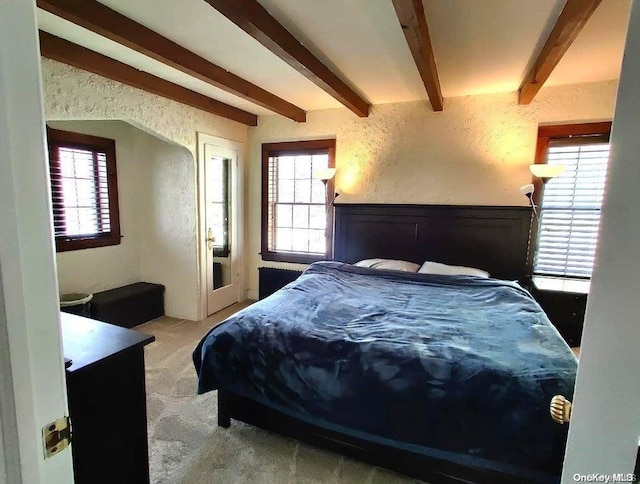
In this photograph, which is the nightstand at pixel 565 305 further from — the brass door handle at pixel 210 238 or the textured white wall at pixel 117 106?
the textured white wall at pixel 117 106

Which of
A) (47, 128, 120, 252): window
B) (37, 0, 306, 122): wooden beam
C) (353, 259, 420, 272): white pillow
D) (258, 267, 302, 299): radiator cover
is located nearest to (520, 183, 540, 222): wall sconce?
(353, 259, 420, 272): white pillow

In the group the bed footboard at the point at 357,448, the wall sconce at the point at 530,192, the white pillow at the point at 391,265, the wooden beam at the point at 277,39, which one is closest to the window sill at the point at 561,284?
the wall sconce at the point at 530,192

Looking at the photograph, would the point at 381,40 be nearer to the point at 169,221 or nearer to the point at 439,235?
the point at 439,235

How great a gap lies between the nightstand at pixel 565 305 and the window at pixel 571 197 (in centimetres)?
35

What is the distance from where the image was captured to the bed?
4.74ft

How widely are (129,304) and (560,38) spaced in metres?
4.33

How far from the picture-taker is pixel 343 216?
13.0ft

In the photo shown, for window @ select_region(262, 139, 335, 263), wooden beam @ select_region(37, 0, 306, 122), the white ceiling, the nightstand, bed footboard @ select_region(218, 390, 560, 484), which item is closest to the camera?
bed footboard @ select_region(218, 390, 560, 484)

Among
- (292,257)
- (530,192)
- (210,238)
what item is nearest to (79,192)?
(210,238)

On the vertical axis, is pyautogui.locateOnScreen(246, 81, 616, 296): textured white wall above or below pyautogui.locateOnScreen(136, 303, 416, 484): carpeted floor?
above

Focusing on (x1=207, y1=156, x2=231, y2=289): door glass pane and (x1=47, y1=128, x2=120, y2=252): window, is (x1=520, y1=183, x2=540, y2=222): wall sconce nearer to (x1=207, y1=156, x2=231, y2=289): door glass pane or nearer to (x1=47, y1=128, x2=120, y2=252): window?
(x1=207, y1=156, x2=231, y2=289): door glass pane

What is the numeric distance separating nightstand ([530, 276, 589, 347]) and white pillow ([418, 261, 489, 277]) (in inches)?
19.6

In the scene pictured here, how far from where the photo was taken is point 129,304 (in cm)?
364

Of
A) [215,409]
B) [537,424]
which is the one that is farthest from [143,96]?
[537,424]
